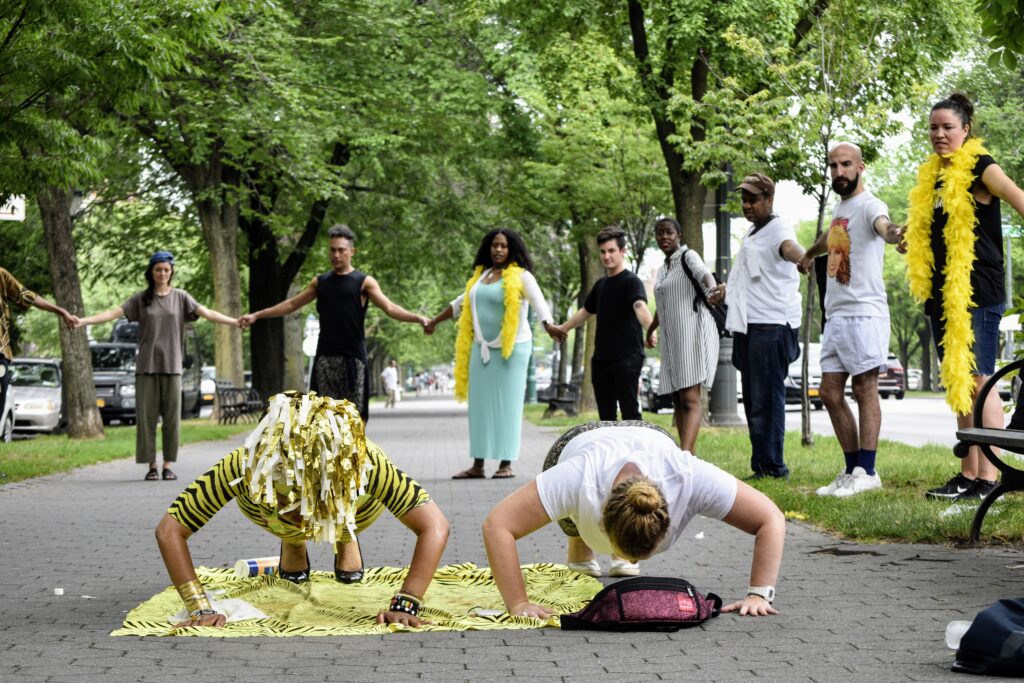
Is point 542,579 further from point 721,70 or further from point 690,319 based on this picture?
point 721,70

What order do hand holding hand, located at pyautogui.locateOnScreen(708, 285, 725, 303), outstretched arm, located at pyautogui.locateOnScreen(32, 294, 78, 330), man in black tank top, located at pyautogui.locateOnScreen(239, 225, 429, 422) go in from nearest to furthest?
1. man in black tank top, located at pyautogui.locateOnScreen(239, 225, 429, 422)
2. hand holding hand, located at pyautogui.locateOnScreen(708, 285, 725, 303)
3. outstretched arm, located at pyautogui.locateOnScreen(32, 294, 78, 330)

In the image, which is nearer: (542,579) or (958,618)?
(958,618)

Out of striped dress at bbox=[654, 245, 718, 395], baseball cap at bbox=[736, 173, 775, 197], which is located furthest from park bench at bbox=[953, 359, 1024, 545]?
striped dress at bbox=[654, 245, 718, 395]

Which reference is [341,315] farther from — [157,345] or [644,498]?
[644,498]

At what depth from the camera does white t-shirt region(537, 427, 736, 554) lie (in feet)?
16.3

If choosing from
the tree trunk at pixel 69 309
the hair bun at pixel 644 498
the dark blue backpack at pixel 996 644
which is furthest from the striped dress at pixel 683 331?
the tree trunk at pixel 69 309

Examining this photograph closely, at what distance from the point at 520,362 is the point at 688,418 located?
179 cm

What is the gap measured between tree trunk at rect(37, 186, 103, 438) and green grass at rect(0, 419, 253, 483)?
37 cm

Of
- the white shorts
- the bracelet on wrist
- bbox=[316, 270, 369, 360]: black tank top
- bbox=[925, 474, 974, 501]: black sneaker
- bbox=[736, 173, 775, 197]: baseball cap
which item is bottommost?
the bracelet on wrist

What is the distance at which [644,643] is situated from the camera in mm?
5039

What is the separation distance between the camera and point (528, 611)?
5.35 meters

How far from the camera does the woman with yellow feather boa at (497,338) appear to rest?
1241 cm

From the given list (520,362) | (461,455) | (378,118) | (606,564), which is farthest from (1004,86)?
(606,564)

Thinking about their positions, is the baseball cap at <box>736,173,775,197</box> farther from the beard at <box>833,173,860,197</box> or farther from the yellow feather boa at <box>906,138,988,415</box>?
the yellow feather boa at <box>906,138,988,415</box>
